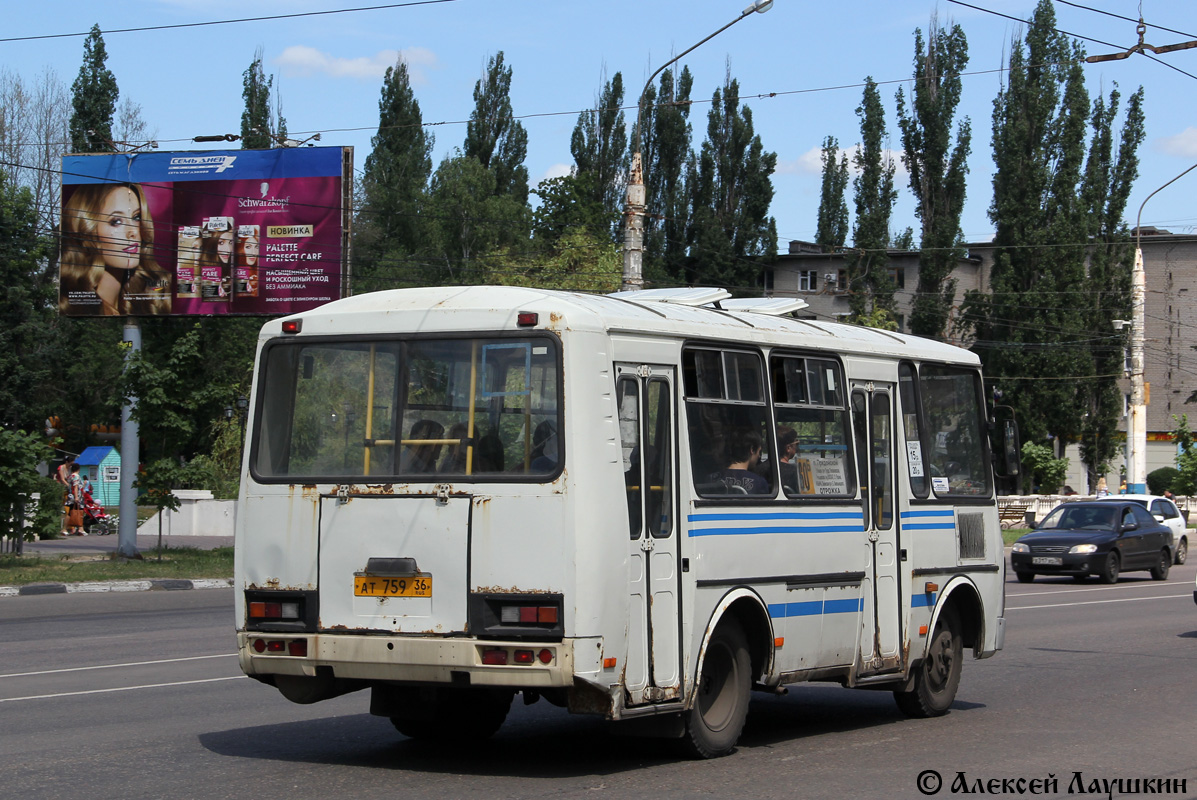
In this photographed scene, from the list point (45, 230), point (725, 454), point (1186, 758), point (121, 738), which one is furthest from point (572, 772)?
point (45, 230)

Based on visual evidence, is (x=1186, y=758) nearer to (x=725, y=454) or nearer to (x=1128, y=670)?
(x=725, y=454)

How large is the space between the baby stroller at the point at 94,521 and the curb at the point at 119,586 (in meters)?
14.1

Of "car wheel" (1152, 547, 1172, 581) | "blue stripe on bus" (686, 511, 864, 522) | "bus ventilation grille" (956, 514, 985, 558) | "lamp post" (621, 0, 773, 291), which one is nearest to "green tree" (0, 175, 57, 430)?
"lamp post" (621, 0, 773, 291)

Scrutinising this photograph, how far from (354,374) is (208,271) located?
22.3 m

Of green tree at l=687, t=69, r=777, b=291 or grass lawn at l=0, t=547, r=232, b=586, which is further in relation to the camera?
green tree at l=687, t=69, r=777, b=291

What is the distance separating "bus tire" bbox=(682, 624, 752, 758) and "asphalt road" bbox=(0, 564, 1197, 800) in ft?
0.51

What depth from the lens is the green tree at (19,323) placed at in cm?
4641

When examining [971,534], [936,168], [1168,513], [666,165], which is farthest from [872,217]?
[971,534]

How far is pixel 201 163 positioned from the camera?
1142 inches

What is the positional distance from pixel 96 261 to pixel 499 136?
49.8m

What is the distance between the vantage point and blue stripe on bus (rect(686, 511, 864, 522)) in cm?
816

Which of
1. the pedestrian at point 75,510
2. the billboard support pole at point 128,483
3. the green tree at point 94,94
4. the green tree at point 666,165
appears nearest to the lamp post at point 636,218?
the billboard support pole at point 128,483

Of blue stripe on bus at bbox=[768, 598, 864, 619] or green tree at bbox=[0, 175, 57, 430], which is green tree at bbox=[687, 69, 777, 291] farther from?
blue stripe on bus at bbox=[768, 598, 864, 619]

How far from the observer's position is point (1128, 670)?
13.4 meters
